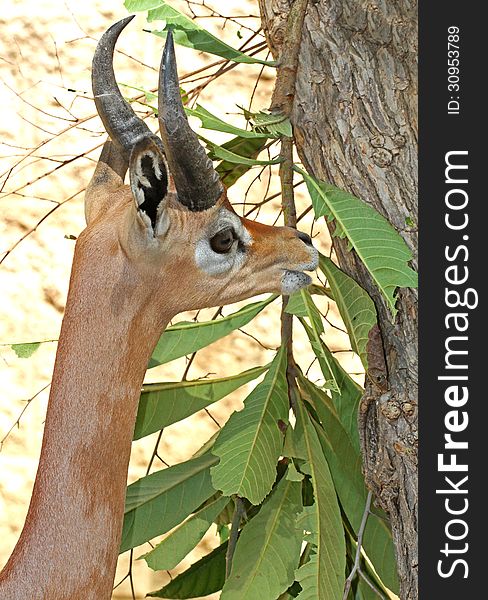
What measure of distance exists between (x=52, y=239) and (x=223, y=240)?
136 cm

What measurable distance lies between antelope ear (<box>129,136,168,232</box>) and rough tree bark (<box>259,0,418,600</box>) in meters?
0.36

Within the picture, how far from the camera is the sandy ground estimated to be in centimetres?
238

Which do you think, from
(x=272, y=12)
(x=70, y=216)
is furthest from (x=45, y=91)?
(x=272, y=12)

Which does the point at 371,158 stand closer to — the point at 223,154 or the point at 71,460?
the point at 223,154

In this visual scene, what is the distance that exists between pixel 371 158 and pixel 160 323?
379 millimetres

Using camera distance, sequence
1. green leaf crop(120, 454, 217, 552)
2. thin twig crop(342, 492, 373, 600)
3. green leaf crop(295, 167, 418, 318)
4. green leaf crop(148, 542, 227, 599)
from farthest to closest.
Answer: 1. green leaf crop(148, 542, 227, 599)
2. green leaf crop(120, 454, 217, 552)
3. thin twig crop(342, 492, 373, 600)
4. green leaf crop(295, 167, 418, 318)

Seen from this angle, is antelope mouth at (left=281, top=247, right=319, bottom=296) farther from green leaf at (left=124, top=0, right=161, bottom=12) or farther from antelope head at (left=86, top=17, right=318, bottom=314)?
green leaf at (left=124, top=0, right=161, bottom=12)

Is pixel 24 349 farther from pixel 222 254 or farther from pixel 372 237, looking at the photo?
pixel 372 237

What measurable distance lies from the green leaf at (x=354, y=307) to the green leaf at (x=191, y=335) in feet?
0.50

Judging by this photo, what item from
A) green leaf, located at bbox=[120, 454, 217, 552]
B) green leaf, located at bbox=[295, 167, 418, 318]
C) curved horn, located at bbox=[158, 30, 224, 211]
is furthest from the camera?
green leaf, located at bbox=[120, 454, 217, 552]

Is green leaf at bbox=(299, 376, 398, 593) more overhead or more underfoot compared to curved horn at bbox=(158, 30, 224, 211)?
more underfoot

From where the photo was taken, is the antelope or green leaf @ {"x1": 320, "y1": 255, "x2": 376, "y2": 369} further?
green leaf @ {"x1": 320, "y1": 255, "x2": 376, "y2": 369}

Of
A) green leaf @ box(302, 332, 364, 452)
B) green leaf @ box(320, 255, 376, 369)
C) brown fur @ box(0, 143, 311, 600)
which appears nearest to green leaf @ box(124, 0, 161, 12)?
brown fur @ box(0, 143, 311, 600)

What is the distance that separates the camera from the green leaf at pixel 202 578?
154cm
